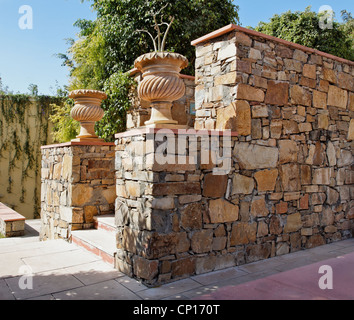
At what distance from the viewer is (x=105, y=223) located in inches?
179

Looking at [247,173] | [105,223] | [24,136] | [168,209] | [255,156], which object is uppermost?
[24,136]

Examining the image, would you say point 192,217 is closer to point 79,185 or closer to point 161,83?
point 161,83

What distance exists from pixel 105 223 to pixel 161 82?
2.23 meters

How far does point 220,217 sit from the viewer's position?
3465 mm

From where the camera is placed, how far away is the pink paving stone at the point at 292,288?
2.69 m

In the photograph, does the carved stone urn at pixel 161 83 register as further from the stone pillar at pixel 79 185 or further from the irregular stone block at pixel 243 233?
the stone pillar at pixel 79 185

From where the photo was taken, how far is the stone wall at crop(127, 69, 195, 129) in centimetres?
582

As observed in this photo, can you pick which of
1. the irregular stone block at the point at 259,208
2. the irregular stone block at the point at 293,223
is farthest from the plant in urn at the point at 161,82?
the irregular stone block at the point at 293,223

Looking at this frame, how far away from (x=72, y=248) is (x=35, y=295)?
5.02 feet

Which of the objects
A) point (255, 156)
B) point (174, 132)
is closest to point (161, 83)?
point (174, 132)

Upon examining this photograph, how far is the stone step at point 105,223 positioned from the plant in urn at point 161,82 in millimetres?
1689

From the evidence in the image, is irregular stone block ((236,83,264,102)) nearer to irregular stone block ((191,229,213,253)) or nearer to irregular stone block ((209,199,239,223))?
irregular stone block ((209,199,239,223))

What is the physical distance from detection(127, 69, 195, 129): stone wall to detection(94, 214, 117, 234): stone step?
6.60 ft

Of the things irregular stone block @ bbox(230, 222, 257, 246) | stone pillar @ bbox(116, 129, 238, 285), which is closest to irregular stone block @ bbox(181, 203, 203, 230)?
stone pillar @ bbox(116, 129, 238, 285)
